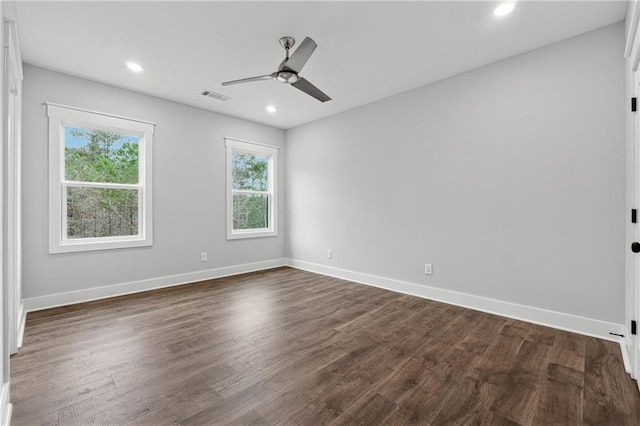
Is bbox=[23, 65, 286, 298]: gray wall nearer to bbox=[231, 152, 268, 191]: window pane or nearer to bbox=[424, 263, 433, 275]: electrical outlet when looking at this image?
bbox=[231, 152, 268, 191]: window pane

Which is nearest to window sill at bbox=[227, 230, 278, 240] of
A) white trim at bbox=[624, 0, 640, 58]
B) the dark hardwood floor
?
the dark hardwood floor

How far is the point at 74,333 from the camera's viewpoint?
8.50 feet

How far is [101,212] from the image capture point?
12.3 ft

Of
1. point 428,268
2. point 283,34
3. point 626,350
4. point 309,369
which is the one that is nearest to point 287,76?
point 283,34

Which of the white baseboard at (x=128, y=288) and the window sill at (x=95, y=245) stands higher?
the window sill at (x=95, y=245)

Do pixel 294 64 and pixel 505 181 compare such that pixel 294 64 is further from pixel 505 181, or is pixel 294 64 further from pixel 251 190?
pixel 251 190

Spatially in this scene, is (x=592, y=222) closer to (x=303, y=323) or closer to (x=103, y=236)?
(x=303, y=323)

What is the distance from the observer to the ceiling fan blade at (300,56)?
2324mm

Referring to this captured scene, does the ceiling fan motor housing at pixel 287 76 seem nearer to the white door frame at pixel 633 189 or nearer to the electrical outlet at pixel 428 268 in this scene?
the white door frame at pixel 633 189

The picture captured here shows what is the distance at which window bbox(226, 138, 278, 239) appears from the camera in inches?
194

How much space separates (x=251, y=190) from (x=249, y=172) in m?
0.33

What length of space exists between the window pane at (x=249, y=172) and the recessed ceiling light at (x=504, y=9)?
13.3 feet

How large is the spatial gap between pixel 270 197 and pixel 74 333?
3.56 metres

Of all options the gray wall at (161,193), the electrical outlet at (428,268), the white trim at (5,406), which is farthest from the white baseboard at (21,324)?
the electrical outlet at (428,268)
